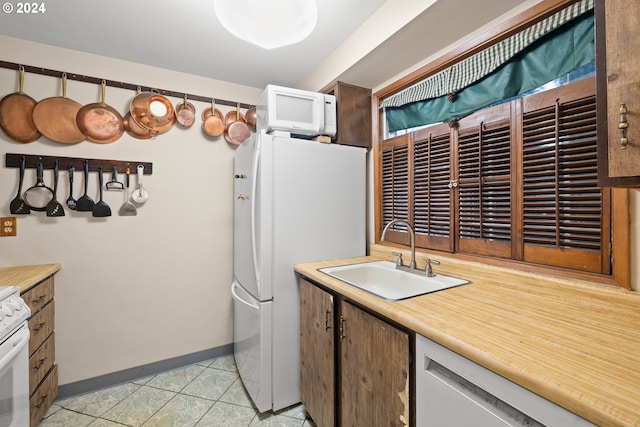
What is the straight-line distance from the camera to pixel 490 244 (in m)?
1.50

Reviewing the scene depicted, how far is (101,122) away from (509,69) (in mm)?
2596

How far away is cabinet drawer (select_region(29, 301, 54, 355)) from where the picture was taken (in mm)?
1574

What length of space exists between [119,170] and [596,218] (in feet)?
9.24

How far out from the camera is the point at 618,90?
0.72m

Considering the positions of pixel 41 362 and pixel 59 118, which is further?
pixel 59 118

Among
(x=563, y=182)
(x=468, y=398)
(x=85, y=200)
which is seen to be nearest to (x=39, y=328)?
(x=85, y=200)

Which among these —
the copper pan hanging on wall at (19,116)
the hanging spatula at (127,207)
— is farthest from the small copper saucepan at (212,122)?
the copper pan hanging on wall at (19,116)

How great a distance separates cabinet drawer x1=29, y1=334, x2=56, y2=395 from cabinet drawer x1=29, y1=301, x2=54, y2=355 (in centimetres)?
4

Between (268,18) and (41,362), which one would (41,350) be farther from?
(268,18)

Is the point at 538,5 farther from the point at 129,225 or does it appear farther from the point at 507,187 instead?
the point at 129,225

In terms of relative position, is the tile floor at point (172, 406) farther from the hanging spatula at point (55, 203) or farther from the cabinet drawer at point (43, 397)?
the hanging spatula at point (55, 203)

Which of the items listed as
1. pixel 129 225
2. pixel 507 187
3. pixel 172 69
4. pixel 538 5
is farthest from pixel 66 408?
pixel 538 5

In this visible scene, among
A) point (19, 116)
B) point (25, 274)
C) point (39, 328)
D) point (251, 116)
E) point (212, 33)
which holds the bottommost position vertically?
point (39, 328)

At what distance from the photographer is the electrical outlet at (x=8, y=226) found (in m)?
1.81
